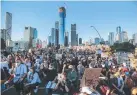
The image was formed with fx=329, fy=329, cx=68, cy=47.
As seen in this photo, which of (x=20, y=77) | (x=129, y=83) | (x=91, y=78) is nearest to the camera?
(x=20, y=77)

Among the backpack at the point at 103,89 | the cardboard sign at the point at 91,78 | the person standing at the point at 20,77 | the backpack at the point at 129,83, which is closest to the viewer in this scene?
the backpack at the point at 103,89

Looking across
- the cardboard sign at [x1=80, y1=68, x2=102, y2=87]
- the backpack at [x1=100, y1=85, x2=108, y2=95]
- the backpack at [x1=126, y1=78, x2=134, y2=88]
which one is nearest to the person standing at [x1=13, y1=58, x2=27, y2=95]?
the cardboard sign at [x1=80, y1=68, x2=102, y2=87]

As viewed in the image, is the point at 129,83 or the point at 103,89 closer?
the point at 103,89

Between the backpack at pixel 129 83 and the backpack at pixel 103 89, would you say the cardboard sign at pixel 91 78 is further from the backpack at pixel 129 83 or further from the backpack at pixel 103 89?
the backpack at pixel 129 83

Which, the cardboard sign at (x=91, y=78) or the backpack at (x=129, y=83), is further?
the backpack at (x=129, y=83)

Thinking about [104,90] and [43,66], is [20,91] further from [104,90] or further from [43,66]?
[43,66]

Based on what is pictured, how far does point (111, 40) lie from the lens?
200 meters

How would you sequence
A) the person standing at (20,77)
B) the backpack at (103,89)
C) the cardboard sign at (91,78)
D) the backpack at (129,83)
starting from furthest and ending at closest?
1. the backpack at (129,83)
2. the person standing at (20,77)
3. the cardboard sign at (91,78)
4. the backpack at (103,89)

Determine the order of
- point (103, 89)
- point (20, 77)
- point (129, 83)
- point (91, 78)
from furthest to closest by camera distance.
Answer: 1. point (129, 83)
2. point (91, 78)
3. point (20, 77)
4. point (103, 89)

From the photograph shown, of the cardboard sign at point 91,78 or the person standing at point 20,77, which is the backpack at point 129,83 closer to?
the cardboard sign at point 91,78

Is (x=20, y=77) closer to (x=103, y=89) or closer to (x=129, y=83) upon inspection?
(x=103, y=89)

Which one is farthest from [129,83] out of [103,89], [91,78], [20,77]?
[20,77]

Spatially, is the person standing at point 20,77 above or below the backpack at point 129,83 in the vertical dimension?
above

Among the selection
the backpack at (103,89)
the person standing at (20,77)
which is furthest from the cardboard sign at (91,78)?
the person standing at (20,77)
